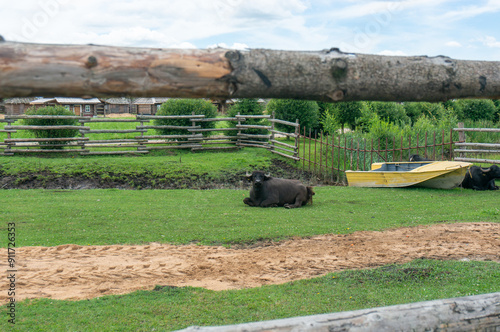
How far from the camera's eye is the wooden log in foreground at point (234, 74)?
134 inches

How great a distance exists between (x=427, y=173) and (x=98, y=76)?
1474cm

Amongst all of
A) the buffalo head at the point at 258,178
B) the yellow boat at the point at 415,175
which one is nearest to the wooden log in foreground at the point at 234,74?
the buffalo head at the point at 258,178

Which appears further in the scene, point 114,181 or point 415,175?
point 114,181

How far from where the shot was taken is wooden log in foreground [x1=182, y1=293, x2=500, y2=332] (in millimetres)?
3027

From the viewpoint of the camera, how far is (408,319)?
3244mm

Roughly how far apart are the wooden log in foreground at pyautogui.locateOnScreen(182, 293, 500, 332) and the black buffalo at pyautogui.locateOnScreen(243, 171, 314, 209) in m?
10.5

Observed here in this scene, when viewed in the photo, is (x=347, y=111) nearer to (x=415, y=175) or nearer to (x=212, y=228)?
(x=415, y=175)

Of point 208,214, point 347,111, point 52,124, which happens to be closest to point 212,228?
point 208,214

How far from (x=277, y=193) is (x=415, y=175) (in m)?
5.41

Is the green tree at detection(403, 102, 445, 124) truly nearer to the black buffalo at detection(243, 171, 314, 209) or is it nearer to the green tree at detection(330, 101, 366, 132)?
the green tree at detection(330, 101, 366, 132)

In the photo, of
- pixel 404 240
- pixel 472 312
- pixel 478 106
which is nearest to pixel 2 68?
pixel 472 312

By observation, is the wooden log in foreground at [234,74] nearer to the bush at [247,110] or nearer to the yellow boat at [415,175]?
the yellow boat at [415,175]

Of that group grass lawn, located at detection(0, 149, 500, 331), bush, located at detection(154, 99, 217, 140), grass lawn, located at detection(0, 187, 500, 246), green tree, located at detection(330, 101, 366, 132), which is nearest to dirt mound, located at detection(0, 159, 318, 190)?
grass lawn, located at detection(0, 149, 500, 331)

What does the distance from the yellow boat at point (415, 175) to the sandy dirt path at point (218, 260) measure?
6.35m
